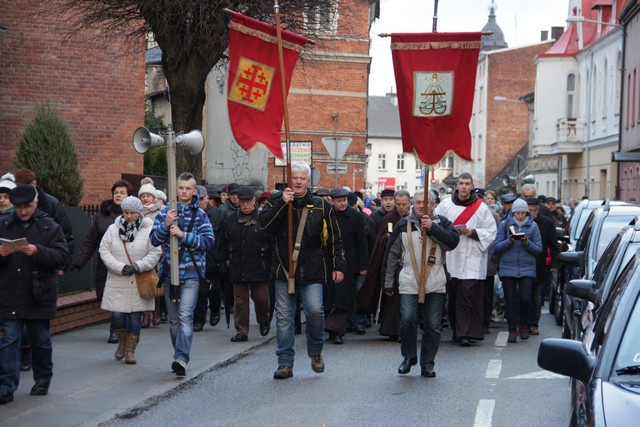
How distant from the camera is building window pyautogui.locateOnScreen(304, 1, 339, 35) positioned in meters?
18.2

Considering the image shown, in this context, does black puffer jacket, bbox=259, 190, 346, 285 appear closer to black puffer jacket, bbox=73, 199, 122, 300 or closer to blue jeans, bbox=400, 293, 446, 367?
blue jeans, bbox=400, 293, 446, 367

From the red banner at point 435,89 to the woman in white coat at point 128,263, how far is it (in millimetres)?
2792

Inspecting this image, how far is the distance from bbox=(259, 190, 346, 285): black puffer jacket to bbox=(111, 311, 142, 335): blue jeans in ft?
6.16

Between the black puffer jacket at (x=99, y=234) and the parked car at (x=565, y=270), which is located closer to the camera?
the black puffer jacket at (x=99, y=234)

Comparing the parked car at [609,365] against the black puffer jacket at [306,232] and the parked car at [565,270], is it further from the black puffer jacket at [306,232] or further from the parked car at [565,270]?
the parked car at [565,270]

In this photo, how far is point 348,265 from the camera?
14.4 metres

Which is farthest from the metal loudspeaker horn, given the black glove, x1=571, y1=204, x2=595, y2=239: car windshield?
x1=571, y1=204, x2=595, y2=239: car windshield

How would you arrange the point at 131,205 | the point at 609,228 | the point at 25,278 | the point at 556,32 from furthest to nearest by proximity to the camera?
the point at 556,32 → the point at 609,228 → the point at 131,205 → the point at 25,278

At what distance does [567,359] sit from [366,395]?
15.9 feet

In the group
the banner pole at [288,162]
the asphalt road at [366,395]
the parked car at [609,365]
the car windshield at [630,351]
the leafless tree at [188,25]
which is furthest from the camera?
the leafless tree at [188,25]

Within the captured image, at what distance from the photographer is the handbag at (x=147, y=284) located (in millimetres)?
11406

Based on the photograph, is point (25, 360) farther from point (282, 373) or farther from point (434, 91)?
point (434, 91)

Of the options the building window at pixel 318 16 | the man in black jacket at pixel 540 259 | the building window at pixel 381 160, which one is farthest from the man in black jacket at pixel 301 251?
the building window at pixel 381 160

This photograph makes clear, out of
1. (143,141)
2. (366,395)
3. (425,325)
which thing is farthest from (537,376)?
(143,141)
